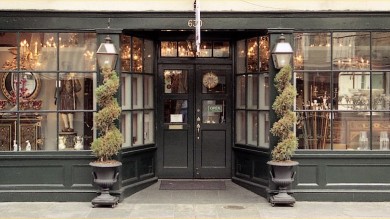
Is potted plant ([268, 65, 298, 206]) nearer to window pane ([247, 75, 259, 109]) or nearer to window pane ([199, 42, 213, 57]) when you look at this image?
window pane ([247, 75, 259, 109])

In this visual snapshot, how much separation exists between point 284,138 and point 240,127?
2.06 metres

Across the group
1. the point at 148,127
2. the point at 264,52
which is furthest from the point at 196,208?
the point at 264,52

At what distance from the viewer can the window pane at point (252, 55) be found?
11.3 metres

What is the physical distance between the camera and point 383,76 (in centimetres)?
1075

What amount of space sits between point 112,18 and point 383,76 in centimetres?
540

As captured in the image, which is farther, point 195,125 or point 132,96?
point 195,125

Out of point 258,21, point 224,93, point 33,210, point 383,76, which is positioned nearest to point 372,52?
point 383,76

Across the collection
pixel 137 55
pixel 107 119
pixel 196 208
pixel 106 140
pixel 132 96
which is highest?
pixel 137 55

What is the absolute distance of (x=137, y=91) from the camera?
11500mm

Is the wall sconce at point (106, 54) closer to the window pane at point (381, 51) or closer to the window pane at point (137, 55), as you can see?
the window pane at point (137, 55)

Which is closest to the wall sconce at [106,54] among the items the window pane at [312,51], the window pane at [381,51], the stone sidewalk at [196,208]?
the stone sidewalk at [196,208]

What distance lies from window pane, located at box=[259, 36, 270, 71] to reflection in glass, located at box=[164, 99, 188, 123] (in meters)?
2.23

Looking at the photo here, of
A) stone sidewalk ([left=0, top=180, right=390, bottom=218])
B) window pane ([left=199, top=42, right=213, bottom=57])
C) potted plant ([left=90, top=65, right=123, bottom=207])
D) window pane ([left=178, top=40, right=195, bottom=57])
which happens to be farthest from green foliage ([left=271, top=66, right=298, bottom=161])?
potted plant ([left=90, top=65, right=123, bottom=207])

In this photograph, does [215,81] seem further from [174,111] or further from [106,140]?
[106,140]
